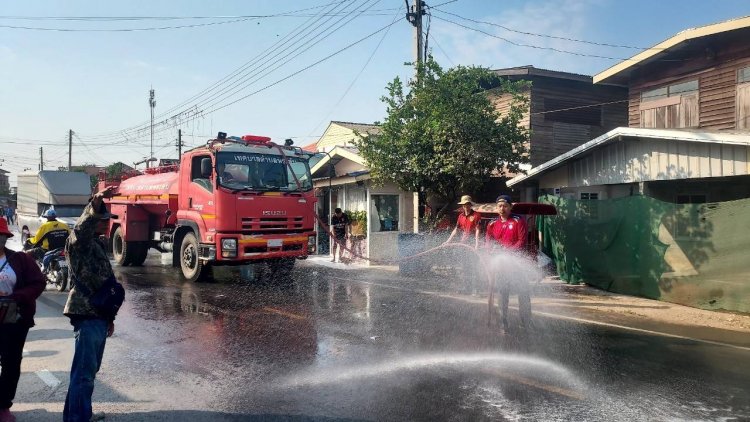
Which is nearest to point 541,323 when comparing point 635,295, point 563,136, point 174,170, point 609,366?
point 609,366

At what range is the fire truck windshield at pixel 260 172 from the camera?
35.2 ft

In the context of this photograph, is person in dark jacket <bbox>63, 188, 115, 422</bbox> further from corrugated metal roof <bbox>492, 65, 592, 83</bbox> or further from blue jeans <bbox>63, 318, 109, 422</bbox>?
corrugated metal roof <bbox>492, 65, 592, 83</bbox>

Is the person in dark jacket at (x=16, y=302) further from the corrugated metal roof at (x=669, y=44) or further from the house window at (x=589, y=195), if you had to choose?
the corrugated metal roof at (x=669, y=44)

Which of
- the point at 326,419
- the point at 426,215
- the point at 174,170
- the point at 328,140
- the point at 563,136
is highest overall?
the point at 328,140

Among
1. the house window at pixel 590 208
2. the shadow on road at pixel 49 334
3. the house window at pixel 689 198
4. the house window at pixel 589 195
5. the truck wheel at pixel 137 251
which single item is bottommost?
the shadow on road at pixel 49 334

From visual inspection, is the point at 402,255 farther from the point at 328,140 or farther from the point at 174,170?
the point at 328,140

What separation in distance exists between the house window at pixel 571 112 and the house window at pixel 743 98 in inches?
239

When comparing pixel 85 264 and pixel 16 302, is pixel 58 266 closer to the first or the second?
pixel 16 302

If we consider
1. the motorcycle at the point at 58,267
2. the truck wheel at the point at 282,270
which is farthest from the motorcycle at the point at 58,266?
the truck wheel at the point at 282,270

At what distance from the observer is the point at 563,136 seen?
19453 mm

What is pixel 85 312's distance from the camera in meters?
3.93

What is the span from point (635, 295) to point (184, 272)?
9.58 metres

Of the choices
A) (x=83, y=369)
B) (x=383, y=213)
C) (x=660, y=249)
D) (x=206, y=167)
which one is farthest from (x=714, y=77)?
(x=83, y=369)

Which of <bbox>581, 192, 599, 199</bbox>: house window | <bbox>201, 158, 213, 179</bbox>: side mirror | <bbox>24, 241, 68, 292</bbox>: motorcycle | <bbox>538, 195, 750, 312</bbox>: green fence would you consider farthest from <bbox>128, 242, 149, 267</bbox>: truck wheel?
<bbox>581, 192, 599, 199</bbox>: house window
